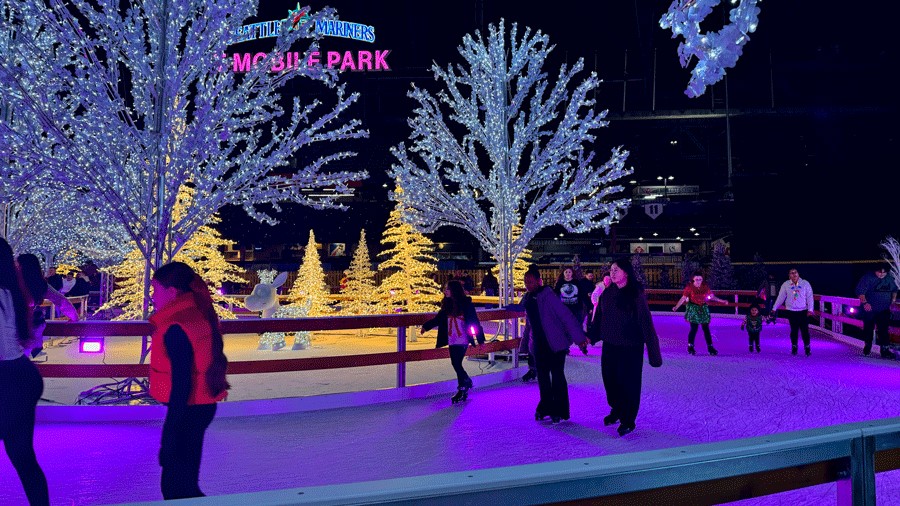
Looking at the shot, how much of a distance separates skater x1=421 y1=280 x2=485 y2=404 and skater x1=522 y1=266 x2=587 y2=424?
111cm

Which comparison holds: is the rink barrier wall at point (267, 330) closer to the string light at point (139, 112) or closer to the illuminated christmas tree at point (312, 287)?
the string light at point (139, 112)

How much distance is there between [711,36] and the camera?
2.86m

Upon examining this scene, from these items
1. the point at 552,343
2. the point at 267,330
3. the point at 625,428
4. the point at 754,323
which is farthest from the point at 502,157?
the point at 625,428

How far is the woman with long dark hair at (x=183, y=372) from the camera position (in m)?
3.38

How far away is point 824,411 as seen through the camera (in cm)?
727

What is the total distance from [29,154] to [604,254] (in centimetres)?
3165

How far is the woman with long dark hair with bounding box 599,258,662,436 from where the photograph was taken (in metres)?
6.27

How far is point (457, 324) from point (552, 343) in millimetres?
1476

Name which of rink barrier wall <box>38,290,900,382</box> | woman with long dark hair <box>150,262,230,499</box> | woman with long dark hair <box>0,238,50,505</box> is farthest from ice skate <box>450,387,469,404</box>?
woman with long dark hair <box>0,238,50,505</box>

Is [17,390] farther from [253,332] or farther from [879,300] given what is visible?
[879,300]

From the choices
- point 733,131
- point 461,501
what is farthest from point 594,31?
point 461,501

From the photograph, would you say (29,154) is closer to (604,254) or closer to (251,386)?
(251,386)

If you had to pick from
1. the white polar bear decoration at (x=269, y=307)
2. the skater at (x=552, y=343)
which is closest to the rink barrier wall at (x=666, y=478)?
the skater at (x=552, y=343)

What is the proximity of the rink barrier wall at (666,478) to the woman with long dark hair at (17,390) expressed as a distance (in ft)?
9.29
